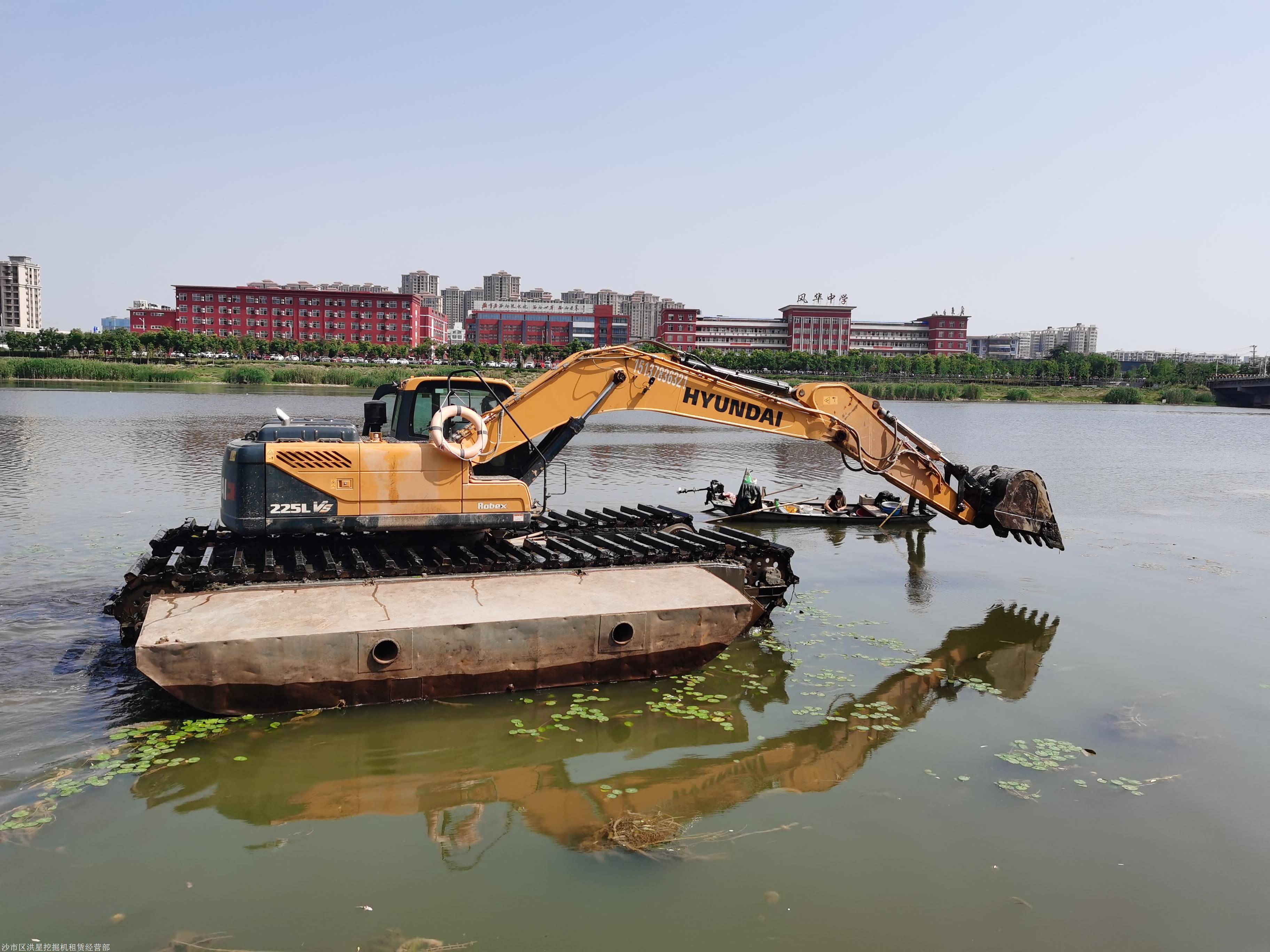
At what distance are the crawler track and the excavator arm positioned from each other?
4.04ft

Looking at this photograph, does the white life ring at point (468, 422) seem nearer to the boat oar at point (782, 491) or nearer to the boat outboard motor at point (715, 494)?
the boat outboard motor at point (715, 494)

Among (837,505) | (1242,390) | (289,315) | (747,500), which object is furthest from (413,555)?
(289,315)

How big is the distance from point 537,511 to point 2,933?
320 inches

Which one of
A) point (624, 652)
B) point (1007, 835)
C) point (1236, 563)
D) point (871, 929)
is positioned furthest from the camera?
point (1236, 563)

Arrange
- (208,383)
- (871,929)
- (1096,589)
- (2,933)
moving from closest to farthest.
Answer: (2,933)
(871,929)
(1096,589)
(208,383)

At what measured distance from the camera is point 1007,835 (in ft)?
23.6

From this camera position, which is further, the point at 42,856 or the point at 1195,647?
the point at 1195,647

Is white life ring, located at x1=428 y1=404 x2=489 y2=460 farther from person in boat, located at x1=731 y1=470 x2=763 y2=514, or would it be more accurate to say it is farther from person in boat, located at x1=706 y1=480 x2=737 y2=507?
person in boat, located at x1=706 y1=480 x2=737 y2=507

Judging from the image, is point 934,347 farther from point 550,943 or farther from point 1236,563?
point 550,943

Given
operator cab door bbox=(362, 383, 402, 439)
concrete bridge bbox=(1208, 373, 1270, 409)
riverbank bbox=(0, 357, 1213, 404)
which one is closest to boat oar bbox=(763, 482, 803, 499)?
operator cab door bbox=(362, 383, 402, 439)

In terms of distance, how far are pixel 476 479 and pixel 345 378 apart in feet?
259

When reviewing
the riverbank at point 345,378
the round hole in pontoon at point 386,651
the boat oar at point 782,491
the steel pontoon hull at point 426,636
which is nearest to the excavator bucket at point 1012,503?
the steel pontoon hull at point 426,636

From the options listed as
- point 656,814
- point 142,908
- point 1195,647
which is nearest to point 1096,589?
point 1195,647

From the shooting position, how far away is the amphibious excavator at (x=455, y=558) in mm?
8516
